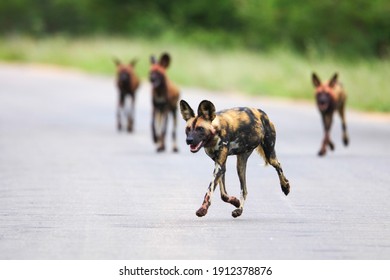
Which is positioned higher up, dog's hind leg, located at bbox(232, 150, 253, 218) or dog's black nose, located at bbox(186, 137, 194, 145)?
dog's black nose, located at bbox(186, 137, 194, 145)

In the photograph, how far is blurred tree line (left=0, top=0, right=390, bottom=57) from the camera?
149ft

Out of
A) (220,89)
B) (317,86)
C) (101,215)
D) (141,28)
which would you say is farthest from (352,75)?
(141,28)

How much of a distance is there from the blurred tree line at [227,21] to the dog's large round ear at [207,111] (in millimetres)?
29904

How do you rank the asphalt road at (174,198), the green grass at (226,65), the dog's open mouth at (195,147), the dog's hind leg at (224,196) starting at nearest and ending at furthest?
the asphalt road at (174,198)
the dog's open mouth at (195,147)
the dog's hind leg at (224,196)
the green grass at (226,65)

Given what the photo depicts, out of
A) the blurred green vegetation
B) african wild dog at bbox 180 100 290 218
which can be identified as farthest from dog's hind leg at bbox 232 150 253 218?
the blurred green vegetation

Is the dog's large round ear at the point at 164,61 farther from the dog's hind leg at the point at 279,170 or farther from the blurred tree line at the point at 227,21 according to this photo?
the blurred tree line at the point at 227,21

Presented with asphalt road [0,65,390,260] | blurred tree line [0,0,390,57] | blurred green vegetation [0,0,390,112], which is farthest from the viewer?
blurred tree line [0,0,390,57]

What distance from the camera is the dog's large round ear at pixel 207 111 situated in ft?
34.6

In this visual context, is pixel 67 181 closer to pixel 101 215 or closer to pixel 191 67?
pixel 101 215

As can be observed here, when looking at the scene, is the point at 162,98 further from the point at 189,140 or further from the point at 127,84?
the point at 189,140

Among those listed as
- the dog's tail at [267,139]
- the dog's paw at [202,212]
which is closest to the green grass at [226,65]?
the dog's tail at [267,139]

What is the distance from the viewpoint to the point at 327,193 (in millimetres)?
13383

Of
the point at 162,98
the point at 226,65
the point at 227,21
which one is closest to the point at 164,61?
the point at 162,98

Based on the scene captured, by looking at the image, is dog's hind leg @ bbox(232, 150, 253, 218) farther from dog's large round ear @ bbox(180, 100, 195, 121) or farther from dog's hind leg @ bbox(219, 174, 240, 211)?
dog's large round ear @ bbox(180, 100, 195, 121)
